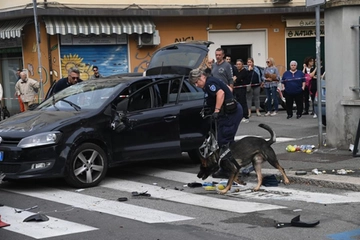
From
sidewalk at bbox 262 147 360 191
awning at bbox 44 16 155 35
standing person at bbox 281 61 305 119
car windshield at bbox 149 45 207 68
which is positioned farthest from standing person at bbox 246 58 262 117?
sidewalk at bbox 262 147 360 191

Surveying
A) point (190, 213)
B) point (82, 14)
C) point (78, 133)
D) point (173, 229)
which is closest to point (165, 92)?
point (78, 133)

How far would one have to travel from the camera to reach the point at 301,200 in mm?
7996

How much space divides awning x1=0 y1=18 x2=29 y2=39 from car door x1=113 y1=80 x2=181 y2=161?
14086mm

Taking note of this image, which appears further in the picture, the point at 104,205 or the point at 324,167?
the point at 324,167

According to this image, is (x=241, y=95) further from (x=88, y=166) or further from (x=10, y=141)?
(x=10, y=141)

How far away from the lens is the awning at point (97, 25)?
2253 centimetres

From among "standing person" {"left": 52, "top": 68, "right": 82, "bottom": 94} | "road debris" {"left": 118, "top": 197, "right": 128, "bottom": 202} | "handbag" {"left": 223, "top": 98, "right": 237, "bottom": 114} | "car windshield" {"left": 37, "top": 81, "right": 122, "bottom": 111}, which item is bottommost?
"road debris" {"left": 118, "top": 197, "right": 128, "bottom": 202}

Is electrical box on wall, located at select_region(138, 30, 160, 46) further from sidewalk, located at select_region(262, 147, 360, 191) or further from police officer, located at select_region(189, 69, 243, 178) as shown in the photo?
police officer, located at select_region(189, 69, 243, 178)

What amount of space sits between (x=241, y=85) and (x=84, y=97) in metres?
8.28

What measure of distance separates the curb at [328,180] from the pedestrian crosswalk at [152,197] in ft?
0.73

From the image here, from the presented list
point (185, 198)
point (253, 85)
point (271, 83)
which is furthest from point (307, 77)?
point (185, 198)

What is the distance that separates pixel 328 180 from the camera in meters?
8.79

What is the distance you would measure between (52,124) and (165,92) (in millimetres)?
2241

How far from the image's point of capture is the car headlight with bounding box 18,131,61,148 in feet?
28.5
